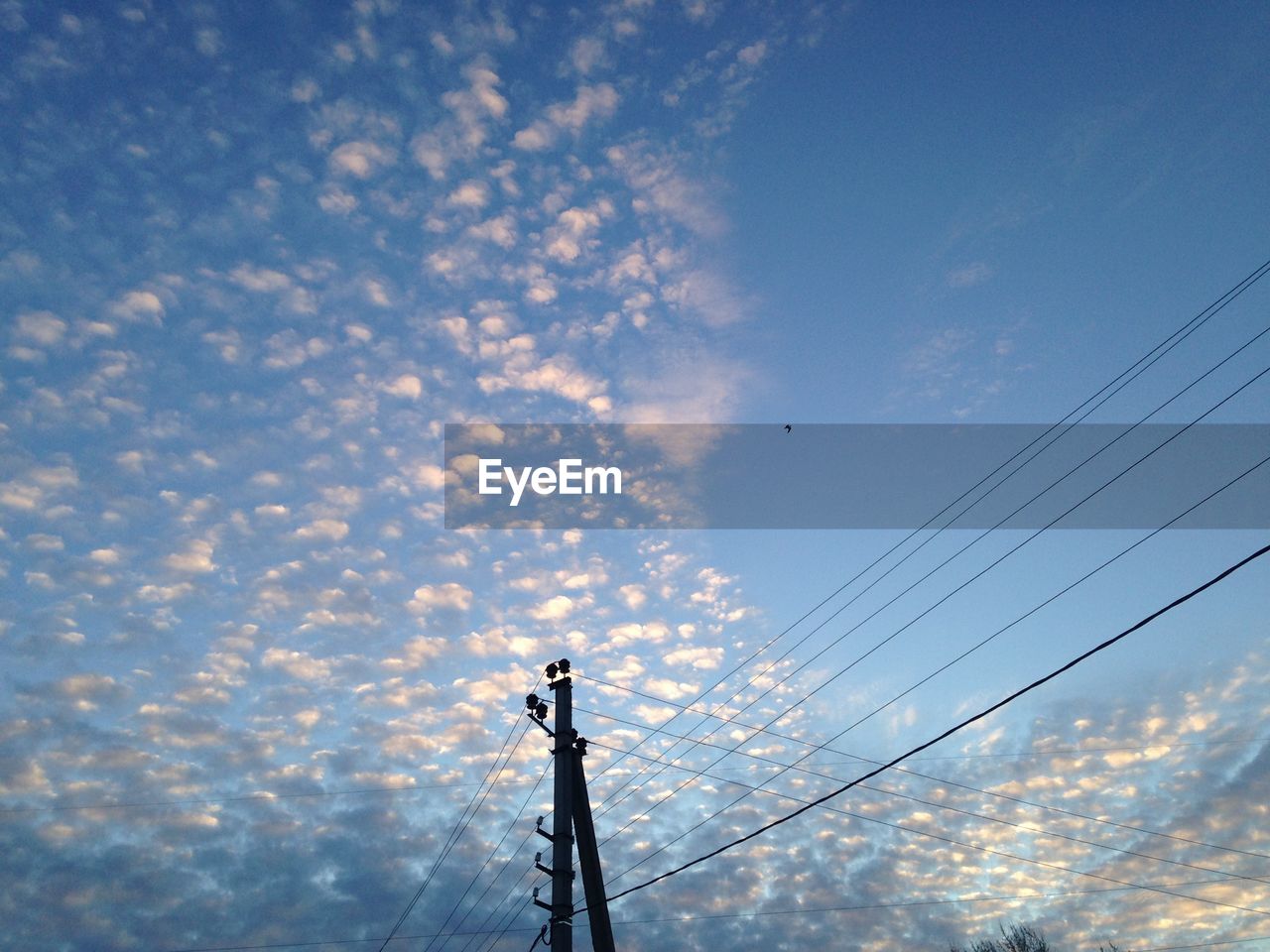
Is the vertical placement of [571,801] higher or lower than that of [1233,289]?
lower

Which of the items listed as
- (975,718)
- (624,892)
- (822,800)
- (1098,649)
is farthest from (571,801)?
(1098,649)

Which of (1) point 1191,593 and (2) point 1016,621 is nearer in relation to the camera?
(1) point 1191,593

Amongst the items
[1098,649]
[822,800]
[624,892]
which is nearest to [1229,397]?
[1098,649]

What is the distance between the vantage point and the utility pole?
18.3 meters

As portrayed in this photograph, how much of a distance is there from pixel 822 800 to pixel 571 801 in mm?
8045

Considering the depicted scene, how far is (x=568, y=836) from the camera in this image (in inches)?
752

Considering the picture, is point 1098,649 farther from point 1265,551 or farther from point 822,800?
point 822,800

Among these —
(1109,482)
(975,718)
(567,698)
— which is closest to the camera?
(975,718)

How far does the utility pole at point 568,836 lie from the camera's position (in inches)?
720

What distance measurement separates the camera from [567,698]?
850 inches

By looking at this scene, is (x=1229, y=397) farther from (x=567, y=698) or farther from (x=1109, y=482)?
(x=567, y=698)

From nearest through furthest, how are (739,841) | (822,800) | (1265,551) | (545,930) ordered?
(1265,551)
(822,800)
(739,841)
(545,930)

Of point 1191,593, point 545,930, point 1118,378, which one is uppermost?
point 1118,378

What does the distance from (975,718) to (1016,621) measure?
2.17m
